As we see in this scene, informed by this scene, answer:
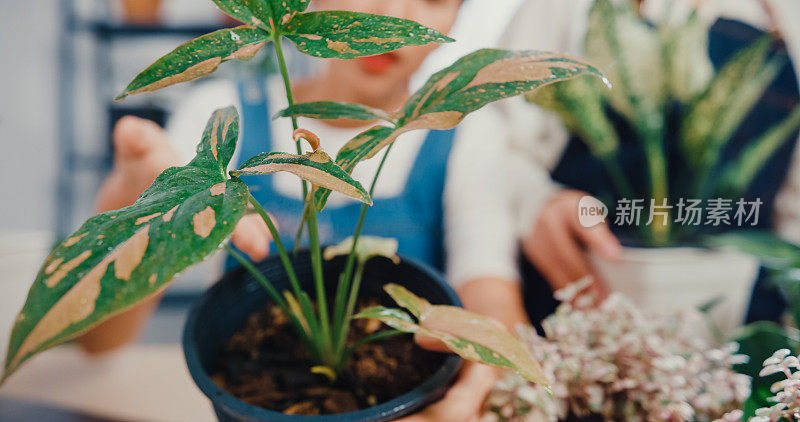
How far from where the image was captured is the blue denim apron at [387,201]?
776 millimetres

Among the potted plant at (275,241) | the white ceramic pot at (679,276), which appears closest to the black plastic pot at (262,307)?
the potted plant at (275,241)

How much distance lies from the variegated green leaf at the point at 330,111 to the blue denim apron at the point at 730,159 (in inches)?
19.5

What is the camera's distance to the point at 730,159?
28.5 inches

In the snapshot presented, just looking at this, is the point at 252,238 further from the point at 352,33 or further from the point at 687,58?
the point at 687,58

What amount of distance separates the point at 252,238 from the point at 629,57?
22.0 inches

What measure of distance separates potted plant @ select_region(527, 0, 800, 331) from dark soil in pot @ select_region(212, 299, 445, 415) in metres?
0.34

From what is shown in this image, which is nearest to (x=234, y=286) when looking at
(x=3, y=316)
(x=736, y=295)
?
(x=3, y=316)

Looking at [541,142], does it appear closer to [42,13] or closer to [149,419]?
[149,419]

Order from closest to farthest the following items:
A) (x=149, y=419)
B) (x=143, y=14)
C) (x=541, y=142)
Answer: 1. (x=149, y=419)
2. (x=541, y=142)
3. (x=143, y=14)

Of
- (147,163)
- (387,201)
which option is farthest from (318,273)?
(387,201)

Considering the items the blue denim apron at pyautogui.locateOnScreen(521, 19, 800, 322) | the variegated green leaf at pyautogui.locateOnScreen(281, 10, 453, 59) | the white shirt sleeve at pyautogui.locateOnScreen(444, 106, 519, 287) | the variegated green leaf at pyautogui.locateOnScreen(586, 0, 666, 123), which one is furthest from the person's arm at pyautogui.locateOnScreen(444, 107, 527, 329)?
the variegated green leaf at pyautogui.locateOnScreen(281, 10, 453, 59)

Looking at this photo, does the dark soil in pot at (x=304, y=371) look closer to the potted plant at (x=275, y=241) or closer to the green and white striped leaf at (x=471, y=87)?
the potted plant at (x=275, y=241)

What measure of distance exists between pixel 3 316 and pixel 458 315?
30.6 inches

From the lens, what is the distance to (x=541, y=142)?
839mm
